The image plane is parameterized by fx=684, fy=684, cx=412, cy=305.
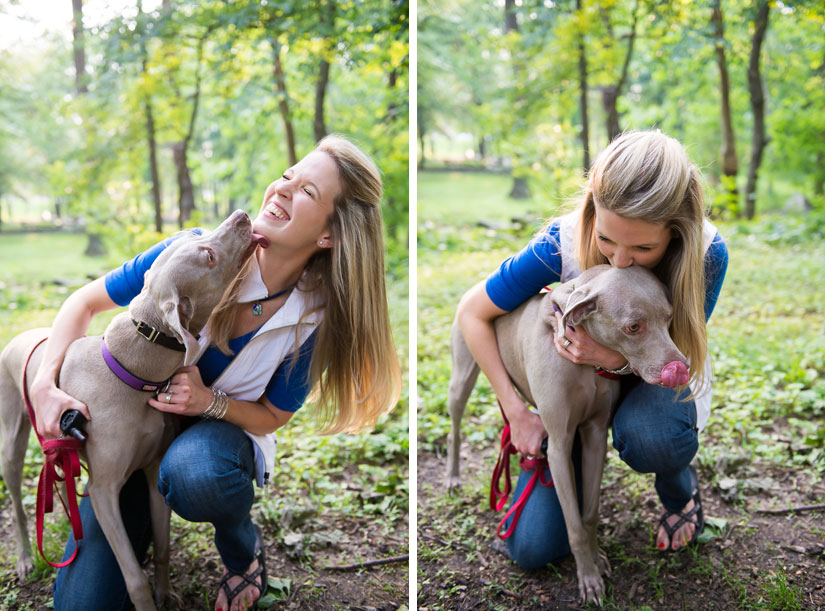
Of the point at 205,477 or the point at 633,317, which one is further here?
the point at 205,477

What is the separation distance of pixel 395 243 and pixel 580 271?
5052 mm

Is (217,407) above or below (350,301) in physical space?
below

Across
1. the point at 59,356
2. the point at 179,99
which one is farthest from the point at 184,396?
the point at 179,99

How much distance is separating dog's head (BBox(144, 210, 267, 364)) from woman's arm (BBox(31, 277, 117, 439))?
39cm

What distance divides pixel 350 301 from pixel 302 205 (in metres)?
0.38

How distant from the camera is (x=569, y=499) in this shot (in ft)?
7.55

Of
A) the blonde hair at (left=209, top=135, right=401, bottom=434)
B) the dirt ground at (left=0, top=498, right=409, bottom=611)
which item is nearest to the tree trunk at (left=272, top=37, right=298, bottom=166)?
the blonde hair at (left=209, top=135, right=401, bottom=434)

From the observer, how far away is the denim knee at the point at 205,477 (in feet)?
7.00

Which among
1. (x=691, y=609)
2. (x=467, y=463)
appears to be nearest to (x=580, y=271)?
(x=691, y=609)

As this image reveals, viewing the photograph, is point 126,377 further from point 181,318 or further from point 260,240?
point 260,240

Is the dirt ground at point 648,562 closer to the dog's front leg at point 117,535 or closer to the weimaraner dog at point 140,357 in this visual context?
the dog's front leg at point 117,535

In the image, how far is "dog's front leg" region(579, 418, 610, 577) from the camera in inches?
94.5

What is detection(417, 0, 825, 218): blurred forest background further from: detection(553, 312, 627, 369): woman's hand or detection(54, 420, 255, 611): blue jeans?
detection(54, 420, 255, 611): blue jeans

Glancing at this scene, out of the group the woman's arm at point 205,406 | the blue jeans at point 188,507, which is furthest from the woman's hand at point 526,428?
the blue jeans at point 188,507
